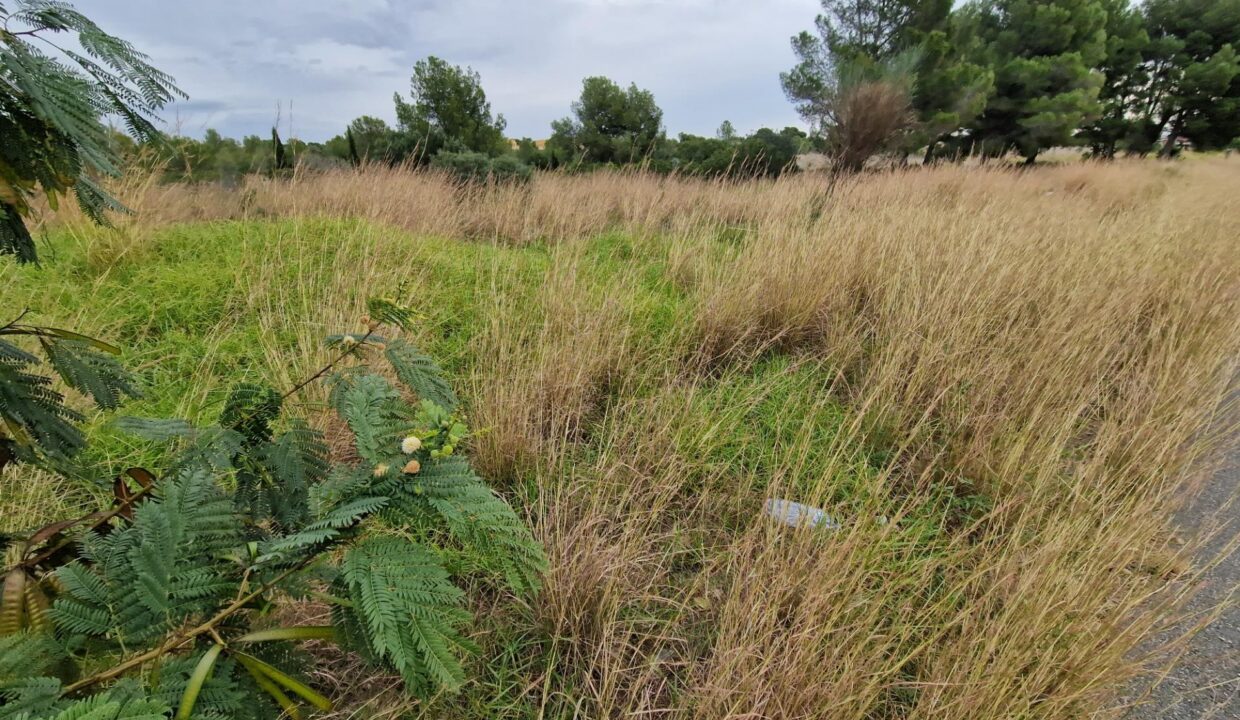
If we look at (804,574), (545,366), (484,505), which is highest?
(484,505)

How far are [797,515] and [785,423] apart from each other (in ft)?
1.93

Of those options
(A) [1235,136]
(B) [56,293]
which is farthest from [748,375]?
(A) [1235,136]

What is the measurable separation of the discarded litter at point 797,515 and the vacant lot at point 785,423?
0.04 m

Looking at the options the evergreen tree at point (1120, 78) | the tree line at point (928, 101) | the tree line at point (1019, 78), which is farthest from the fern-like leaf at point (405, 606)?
the evergreen tree at point (1120, 78)

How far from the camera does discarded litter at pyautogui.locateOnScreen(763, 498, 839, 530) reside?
1.36 meters

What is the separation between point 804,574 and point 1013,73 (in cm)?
2007

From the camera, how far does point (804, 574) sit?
1264 mm

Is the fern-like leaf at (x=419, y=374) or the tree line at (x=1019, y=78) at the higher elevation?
the tree line at (x=1019, y=78)

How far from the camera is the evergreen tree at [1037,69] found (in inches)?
584

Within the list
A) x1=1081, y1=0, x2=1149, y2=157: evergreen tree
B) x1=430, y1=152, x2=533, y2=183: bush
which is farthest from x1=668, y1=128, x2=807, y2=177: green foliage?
x1=1081, y1=0, x2=1149, y2=157: evergreen tree

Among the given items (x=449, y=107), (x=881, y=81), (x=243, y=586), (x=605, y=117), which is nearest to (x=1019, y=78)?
(x=881, y=81)

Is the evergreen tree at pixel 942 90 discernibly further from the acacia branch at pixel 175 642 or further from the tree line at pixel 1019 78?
the acacia branch at pixel 175 642

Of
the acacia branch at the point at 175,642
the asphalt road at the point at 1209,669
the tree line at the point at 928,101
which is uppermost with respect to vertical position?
the tree line at the point at 928,101

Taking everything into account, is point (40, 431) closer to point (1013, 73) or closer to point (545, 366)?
point (545, 366)
